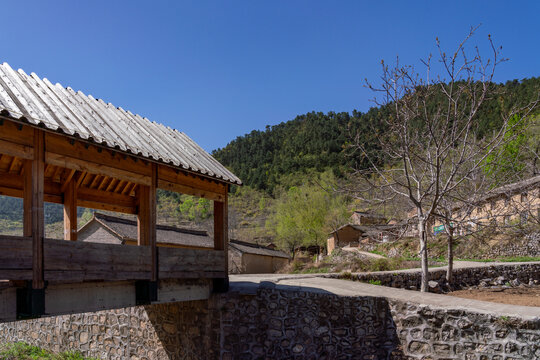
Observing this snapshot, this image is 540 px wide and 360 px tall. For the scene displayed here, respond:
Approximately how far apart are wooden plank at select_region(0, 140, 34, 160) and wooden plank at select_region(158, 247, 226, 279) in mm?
2916

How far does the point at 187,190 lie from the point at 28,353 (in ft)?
24.2

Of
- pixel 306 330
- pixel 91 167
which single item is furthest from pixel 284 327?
pixel 91 167

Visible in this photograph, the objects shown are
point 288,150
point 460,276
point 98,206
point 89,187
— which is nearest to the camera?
point 89,187

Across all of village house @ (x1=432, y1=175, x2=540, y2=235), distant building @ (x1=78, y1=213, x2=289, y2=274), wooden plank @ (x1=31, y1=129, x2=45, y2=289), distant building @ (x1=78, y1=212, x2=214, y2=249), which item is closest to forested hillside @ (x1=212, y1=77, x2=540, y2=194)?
distant building @ (x1=78, y1=213, x2=289, y2=274)

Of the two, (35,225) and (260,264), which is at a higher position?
(35,225)

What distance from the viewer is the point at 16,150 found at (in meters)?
5.39

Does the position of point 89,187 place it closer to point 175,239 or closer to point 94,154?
point 94,154

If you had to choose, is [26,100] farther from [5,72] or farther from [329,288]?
[329,288]

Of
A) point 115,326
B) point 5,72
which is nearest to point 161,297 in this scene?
point 115,326

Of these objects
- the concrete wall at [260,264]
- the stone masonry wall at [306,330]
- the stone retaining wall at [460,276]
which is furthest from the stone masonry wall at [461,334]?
the concrete wall at [260,264]

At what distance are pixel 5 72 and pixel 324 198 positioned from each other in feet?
120

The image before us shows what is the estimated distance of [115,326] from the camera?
33.2ft

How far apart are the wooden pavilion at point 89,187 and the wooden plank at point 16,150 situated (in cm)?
1

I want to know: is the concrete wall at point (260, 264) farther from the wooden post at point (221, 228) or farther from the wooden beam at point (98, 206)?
the wooden post at point (221, 228)
